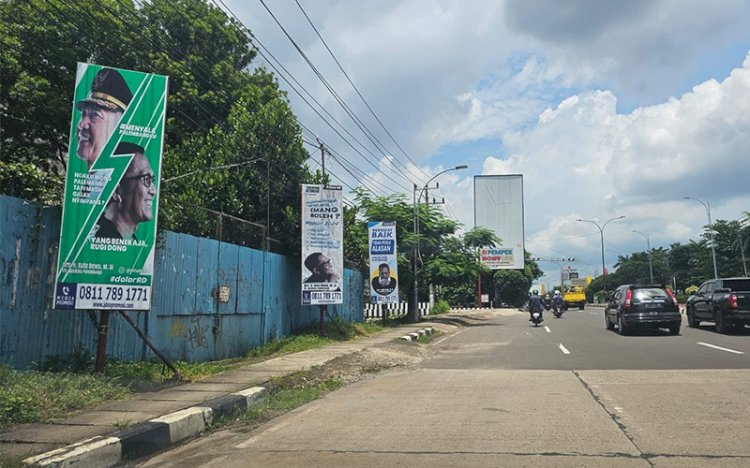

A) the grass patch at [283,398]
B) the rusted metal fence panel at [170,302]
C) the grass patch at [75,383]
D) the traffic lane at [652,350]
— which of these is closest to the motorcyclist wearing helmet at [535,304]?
the traffic lane at [652,350]

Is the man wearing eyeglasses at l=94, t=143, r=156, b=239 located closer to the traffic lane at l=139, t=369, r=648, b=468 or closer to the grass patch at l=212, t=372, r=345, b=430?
the grass patch at l=212, t=372, r=345, b=430

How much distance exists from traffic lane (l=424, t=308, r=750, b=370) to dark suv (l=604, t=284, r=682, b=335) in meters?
0.42

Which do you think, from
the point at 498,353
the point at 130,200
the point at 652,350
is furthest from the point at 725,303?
the point at 130,200

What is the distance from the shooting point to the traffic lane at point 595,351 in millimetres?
11648

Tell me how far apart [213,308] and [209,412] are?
554 cm

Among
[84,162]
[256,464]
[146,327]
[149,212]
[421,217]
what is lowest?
[256,464]

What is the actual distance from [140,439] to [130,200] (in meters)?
4.12

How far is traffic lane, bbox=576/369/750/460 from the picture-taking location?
544 centimetres

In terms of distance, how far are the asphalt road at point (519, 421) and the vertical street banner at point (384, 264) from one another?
12.1 m

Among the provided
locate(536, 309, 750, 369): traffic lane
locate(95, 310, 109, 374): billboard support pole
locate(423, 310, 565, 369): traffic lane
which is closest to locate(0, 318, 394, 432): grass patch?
locate(95, 310, 109, 374): billboard support pole

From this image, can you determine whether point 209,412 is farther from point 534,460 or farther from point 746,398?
point 746,398

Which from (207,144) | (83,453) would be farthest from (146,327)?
(207,144)

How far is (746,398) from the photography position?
303 inches

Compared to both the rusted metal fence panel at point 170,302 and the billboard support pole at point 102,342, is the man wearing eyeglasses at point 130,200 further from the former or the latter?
the billboard support pole at point 102,342
